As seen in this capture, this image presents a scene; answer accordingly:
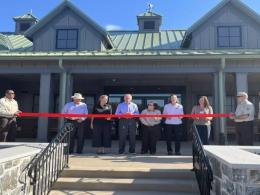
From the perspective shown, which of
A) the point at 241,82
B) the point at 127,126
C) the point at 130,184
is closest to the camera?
the point at 130,184

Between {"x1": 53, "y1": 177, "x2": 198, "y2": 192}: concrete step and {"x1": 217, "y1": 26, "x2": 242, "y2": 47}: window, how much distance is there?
8.31 metres

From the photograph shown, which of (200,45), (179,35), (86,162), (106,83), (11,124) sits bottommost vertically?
(86,162)

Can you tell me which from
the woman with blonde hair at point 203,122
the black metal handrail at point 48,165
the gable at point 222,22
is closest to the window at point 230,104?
the gable at point 222,22

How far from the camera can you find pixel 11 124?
26.9 ft

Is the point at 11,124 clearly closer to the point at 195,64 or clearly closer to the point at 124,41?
the point at 195,64

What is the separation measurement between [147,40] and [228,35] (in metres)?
3.93

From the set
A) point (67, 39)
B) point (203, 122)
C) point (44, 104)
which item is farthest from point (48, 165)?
point (67, 39)

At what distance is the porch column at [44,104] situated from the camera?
10.8m

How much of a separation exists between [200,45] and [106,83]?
4.45 m

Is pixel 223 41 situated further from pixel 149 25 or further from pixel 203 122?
pixel 203 122

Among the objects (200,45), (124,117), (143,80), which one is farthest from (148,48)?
(124,117)

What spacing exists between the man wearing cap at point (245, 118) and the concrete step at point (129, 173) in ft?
7.85

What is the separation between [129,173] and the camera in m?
5.70

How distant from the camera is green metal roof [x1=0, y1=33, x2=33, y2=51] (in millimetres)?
14662
